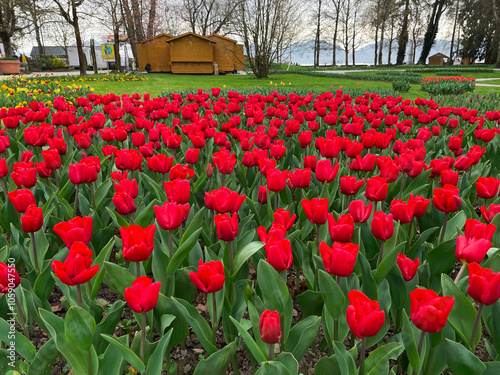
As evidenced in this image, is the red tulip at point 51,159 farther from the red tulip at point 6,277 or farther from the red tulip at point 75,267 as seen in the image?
the red tulip at point 75,267

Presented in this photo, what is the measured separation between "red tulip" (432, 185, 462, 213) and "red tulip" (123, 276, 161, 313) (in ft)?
4.79

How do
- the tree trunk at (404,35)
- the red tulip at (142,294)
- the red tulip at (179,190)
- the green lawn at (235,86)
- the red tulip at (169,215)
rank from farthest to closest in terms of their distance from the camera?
the tree trunk at (404,35) → the green lawn at (235,86) → the red tulip at (179,190) → the red tulip at (169,215) → the red tulip at (142,294)

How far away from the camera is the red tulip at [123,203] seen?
196 cm

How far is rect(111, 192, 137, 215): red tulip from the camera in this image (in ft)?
6.45

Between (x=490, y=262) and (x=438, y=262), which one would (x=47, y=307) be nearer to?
(x=438, y=262)

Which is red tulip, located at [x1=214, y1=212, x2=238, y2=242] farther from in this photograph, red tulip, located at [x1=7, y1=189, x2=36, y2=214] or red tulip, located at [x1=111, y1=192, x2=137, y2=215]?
red tulip, located at [x1=7, y1=189, x2=36, y2=214]

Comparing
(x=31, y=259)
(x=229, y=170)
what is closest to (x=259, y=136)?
(x=229, y=170)

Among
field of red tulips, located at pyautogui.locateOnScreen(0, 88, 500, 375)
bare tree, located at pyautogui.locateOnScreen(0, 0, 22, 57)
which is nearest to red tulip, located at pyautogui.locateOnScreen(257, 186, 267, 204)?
field of red tulips, located at pyautogui.locateOnScreen(0, 88, 500, 375)

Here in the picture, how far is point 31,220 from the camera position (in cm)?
175

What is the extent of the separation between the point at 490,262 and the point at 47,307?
2060 mm

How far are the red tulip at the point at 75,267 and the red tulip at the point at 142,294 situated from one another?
0.55 ft

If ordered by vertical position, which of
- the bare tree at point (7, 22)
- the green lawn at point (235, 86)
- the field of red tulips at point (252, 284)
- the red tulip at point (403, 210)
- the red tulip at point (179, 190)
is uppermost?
the bare tree at point (7, 22)

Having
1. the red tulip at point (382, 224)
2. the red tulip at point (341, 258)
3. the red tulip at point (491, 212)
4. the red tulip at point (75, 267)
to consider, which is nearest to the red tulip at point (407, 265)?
the red tulip at point (382, 224)

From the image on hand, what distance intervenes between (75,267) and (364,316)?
3.10 ft
